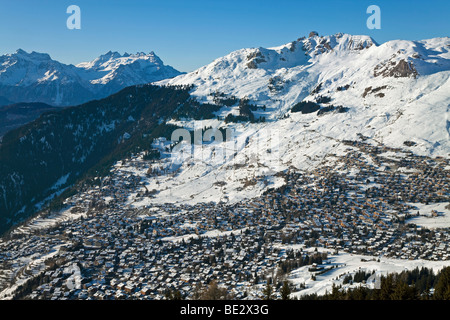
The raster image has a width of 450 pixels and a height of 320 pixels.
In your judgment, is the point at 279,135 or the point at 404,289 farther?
the point at 279,135

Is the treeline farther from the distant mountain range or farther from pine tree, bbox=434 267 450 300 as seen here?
the distant mountain range

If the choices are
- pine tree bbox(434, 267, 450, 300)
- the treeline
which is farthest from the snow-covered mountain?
pine tree bbox(434, 267, 450, 300)

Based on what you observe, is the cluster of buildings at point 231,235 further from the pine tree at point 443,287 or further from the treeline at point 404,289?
the pine tree at point 443,287

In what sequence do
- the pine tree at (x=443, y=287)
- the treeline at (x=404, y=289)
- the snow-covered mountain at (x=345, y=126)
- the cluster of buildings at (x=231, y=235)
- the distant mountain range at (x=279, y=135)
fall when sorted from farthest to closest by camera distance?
the distant mountain range at (x=279, y=135)
the snow-covered mountain at (x=345, y=126)
the cluster of buildings at (x=231, y=235)
the pine tree at (x=443, y=287)
the treeline at (x=404, y=289)

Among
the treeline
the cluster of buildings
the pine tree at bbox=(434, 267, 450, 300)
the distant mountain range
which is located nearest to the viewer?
the treeline

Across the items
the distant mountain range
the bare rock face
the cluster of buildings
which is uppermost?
the bare rock face

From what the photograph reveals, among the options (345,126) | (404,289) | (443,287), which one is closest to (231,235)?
(443,287)

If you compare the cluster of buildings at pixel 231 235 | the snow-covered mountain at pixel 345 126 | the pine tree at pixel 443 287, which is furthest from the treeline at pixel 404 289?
the snow-covered mountain at pixel 345 126

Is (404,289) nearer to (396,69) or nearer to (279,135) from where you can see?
(279,135)
